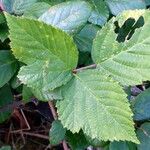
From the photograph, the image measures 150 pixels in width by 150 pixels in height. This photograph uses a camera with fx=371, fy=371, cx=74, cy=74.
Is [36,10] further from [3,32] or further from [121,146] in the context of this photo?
[121,146]

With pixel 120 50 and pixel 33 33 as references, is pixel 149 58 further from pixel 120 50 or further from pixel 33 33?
pixel 33 33

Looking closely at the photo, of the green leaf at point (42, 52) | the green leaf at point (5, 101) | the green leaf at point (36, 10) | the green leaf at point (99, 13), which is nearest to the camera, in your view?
the green leaf at point (42, 52)

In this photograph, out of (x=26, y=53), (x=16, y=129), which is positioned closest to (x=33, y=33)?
(x=26, y=53)

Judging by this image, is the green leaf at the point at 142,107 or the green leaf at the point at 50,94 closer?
the green leaf at the point at 50,94

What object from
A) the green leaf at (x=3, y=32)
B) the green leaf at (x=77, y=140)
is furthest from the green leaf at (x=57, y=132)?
the green leaf at (x=3, y=32)

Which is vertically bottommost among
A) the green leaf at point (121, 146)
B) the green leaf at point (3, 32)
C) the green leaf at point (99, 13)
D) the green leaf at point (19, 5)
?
the green leaf at point (121, 146)

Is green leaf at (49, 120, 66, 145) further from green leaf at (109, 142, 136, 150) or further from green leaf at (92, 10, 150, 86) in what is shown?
green leaf at (92, 10, 150, 86)

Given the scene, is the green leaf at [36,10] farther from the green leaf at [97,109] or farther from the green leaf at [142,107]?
the green leaf at [142,107]
